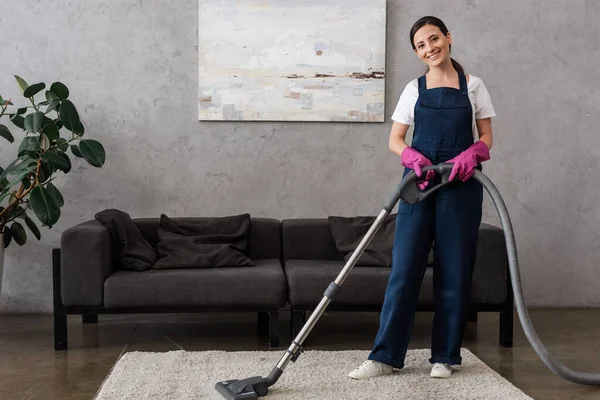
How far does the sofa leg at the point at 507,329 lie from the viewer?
371cm

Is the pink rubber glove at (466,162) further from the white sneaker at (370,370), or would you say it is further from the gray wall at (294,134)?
the gray wall at (294,134)

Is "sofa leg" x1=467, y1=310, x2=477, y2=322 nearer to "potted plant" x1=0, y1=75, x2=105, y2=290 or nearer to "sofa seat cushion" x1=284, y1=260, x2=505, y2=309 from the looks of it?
"sofa seat cushion" x1=284, y1=260, x2=505, y2=309

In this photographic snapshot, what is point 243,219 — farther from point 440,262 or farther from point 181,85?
point 440,262

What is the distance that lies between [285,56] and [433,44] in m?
1.67

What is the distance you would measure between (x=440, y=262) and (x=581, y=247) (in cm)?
205

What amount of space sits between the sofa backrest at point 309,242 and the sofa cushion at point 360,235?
0.23 ft

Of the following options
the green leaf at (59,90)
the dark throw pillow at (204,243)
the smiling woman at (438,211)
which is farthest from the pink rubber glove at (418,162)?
the green leaf at (59,90)

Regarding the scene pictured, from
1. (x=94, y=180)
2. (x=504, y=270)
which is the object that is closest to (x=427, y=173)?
(x=504, y=270)

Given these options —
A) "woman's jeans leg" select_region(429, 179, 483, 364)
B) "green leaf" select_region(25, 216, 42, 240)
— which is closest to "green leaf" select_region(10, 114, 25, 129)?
"green leaf" select_region(25, 216, 42, 240)

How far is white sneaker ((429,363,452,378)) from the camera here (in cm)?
306

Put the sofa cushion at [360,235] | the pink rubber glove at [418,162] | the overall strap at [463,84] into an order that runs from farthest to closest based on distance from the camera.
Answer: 1. the sofa cushion at [360,235]
2. the overall strap at [463,84]
3. the pink rubber glove at [418,162]

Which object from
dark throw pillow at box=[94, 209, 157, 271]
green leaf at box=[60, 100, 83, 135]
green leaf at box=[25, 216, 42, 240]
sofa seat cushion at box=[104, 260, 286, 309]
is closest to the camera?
sofa seat cushion at box=[104, 260, 286, 309]

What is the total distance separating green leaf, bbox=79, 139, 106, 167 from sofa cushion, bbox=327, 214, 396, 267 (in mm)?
1308

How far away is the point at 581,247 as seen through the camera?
4.75 metres
